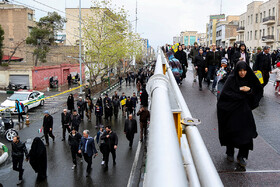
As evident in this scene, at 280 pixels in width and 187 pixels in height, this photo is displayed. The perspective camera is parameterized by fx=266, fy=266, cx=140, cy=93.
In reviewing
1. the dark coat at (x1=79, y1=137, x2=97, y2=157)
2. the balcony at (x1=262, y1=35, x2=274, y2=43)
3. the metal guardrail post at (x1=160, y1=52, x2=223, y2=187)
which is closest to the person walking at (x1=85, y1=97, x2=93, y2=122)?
the dark coat at (x1=79, y1=137, x2=97, y2=157)

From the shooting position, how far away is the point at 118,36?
106ft

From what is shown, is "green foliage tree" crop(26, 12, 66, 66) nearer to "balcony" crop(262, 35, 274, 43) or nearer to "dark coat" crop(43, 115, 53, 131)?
"dark coat" crop(43, 115, 53, 131)

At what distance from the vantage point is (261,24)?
43.4 meters

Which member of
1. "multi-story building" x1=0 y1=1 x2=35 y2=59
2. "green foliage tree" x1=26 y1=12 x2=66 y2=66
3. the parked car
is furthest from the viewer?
"multi-story building" x1=0 y1=1 x2=35 y2=59

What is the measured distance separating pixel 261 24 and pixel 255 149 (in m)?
44.4

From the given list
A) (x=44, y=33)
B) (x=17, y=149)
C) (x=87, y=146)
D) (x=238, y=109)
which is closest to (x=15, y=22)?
(x=44, y=33)

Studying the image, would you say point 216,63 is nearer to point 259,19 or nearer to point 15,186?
point 15,186

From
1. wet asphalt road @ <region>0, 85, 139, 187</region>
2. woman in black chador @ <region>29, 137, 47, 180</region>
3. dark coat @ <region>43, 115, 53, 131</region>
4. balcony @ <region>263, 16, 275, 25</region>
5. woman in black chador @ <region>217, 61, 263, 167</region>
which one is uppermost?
balcony @ <region>263, 16, 275, 25</region>

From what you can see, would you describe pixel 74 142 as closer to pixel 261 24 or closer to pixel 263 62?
pixel 263 62

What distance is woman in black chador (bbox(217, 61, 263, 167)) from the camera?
3744 mm

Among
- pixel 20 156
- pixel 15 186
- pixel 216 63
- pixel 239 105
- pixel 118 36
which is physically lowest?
pixel 15 186

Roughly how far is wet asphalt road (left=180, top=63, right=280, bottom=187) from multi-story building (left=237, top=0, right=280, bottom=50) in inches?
1347

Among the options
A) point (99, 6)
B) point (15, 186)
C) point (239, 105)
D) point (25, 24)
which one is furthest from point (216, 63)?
point (25, 24)

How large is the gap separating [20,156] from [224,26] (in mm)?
67668
